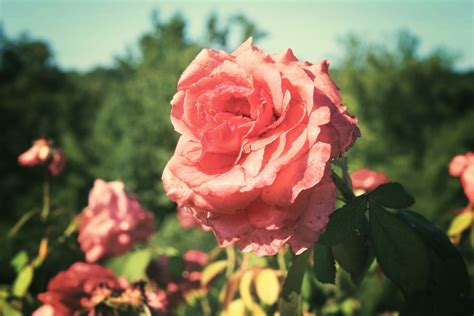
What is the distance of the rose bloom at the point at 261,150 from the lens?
508 mm

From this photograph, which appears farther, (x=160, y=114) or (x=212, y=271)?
(x=160, y=114)

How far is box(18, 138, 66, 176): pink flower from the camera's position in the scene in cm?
133

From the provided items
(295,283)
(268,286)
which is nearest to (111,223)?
(268,286)

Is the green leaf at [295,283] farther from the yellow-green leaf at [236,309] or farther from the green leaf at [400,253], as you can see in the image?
the yellow-green leaf at [236,309]

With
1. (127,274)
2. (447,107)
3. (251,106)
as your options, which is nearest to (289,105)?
(251,106)

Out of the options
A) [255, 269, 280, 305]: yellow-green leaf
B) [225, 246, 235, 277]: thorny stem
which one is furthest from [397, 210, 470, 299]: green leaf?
[225, 246, 235, 277]: thorny stem

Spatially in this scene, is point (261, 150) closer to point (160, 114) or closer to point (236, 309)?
point (236, 309)

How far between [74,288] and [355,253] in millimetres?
567

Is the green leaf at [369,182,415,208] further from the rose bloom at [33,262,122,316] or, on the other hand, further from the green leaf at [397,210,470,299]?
the rose bloom at [33,262,122,316]

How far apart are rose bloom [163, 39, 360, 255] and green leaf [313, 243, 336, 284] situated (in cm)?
12

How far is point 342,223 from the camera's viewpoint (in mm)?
566

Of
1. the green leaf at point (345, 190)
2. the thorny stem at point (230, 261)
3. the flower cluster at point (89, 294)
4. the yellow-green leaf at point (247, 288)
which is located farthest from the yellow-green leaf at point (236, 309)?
the green leaf at point (345, 190)

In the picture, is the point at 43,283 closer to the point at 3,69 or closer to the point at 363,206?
the point at 363,206

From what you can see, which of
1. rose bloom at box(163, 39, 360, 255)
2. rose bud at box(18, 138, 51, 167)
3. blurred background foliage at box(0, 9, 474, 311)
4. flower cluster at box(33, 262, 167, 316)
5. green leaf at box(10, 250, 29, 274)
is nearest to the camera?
rose bloom at box(163, 39, 360, 255)
